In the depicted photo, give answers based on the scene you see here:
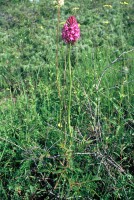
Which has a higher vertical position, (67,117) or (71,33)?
(71,33)

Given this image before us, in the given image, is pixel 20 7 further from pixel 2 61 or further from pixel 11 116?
pixel 11 116

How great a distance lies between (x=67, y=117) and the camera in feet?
7.95

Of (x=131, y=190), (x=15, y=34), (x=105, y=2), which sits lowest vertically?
(x=131, y=190)

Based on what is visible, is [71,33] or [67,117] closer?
[71,33]

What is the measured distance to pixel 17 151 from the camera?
7.63 ft

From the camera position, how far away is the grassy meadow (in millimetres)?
1993

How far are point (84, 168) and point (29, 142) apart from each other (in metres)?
0.47

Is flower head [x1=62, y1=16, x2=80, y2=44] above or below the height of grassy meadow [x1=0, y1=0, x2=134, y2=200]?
above

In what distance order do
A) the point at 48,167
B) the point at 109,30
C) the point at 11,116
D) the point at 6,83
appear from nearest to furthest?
the point at 48,167
the point at 11,116
the point at 6,83
the point at 109,30

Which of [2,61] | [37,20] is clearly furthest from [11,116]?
[37,20]

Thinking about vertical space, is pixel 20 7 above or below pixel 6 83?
above

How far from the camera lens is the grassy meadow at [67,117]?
6.54 feet

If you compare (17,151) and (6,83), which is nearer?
(17,151)

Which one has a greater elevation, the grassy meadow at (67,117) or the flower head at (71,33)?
the flower head at (71,33)
